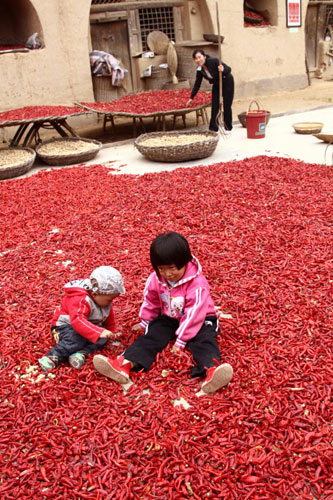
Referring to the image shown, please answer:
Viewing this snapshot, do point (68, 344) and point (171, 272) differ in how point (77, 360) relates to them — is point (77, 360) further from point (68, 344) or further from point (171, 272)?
point (171, 272)

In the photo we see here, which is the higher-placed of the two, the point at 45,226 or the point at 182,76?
the point at 182,76

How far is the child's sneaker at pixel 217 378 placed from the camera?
81.1 inches

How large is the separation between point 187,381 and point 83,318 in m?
0.64

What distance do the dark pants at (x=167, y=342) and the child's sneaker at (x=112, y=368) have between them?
0.28ft

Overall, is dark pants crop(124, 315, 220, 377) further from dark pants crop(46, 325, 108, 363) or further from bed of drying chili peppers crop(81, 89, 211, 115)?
bed of drying chili peppers crop(81, 89, 211, 115)

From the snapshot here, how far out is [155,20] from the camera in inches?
462

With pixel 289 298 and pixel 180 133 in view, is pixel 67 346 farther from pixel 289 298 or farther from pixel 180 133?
pixel 180 133

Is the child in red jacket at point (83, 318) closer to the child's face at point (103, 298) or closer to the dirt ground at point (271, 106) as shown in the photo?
the child's face at point (103, 298)

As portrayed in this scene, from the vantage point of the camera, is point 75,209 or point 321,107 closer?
point 75,209

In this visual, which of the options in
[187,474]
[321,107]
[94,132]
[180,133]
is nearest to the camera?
[187,474]

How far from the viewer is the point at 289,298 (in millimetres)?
2896

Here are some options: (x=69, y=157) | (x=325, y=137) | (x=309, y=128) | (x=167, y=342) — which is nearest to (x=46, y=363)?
(x=167, y=342)

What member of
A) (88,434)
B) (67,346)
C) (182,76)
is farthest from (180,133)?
(88,434)

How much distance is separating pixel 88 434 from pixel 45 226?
9.74 feet
